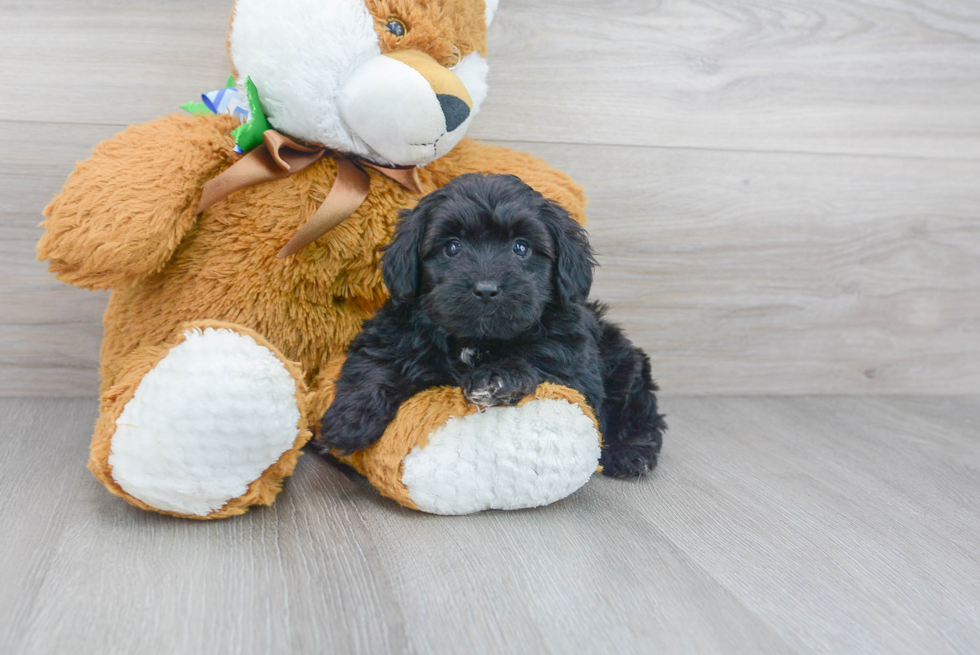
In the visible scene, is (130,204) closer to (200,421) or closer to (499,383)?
(200,421)

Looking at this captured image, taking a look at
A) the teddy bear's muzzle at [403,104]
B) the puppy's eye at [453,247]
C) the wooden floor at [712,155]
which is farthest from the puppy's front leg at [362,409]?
the wooden floor at [712,155]

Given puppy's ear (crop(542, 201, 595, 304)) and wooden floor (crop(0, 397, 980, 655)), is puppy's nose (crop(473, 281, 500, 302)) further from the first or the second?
wooden floor (crop(0, 397, 980, 655))

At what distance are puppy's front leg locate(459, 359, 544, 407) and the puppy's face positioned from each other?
0.05 m

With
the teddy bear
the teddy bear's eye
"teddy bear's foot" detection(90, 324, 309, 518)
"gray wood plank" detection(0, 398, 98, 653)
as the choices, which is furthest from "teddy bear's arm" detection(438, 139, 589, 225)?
"gray wood plank" detection(0, 398, 98, 653)

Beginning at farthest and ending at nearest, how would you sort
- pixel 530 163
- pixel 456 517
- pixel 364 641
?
pixel 530 163
pixel 456 517
pixel 364 641

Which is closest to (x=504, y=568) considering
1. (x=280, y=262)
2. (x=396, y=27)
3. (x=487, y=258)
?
(x=487, y=258)

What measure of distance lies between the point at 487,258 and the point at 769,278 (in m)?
1.12

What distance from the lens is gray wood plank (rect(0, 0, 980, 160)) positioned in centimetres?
153

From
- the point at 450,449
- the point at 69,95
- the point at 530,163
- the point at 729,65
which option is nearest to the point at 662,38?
the point at 729,65

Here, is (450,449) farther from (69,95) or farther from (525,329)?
(69,95)

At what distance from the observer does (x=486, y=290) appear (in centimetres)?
105

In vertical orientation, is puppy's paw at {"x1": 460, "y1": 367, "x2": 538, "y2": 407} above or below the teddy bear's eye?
below

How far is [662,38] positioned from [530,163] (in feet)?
1.85

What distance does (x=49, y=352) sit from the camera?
165 centimetres
